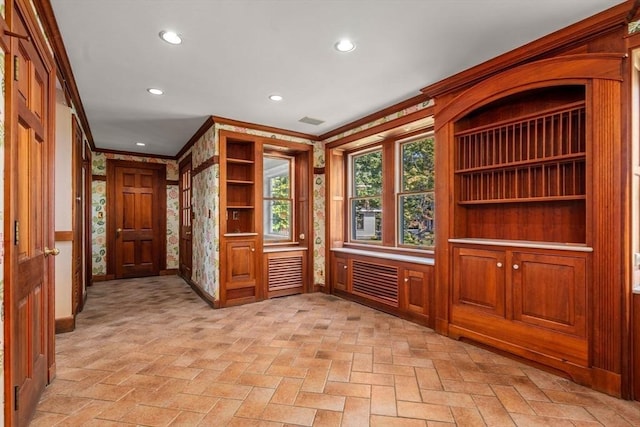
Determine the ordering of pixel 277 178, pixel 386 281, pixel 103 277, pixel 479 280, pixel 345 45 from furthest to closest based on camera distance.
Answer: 1. pixel 103 277
2. pixel 277 178
3. pixel 386 281
4. pixel 479 280
5. pixel 345 45

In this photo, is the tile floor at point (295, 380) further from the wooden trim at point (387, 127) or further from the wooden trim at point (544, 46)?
the wooden trim at point (544, 46)

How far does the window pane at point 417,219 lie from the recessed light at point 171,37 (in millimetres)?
2993

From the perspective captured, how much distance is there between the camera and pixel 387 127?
4047 mm

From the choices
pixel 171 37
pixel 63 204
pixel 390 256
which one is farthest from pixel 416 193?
pixel 63 204

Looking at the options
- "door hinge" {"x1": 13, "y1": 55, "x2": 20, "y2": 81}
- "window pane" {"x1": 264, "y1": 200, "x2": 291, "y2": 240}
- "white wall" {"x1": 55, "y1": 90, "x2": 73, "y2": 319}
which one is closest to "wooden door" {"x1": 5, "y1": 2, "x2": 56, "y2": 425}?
"door hinge" {"x1": 13, "y1": 55, "x2": 20, "y2": 81}

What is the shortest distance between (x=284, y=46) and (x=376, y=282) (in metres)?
2.92

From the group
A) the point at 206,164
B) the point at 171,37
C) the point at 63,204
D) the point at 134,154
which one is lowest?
the point at 63,204

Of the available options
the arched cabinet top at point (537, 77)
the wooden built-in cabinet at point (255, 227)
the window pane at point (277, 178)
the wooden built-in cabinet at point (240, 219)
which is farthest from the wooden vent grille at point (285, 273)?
the arched cabinet top at point (537, 77)

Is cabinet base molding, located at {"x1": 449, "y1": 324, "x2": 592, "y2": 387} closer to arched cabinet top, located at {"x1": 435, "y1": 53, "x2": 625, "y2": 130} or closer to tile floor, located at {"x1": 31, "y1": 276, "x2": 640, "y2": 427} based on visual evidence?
tile floor, located at {"x1": 31, "y1": 276, "x2": 640, "y2": 427}

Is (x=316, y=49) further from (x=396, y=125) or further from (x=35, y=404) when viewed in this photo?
(x=35, y=404)

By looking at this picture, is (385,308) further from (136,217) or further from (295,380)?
(136,217)

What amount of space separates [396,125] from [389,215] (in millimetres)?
1185

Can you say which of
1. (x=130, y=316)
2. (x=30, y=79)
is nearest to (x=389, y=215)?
(x=130, y=316)

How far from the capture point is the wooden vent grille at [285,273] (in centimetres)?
478
